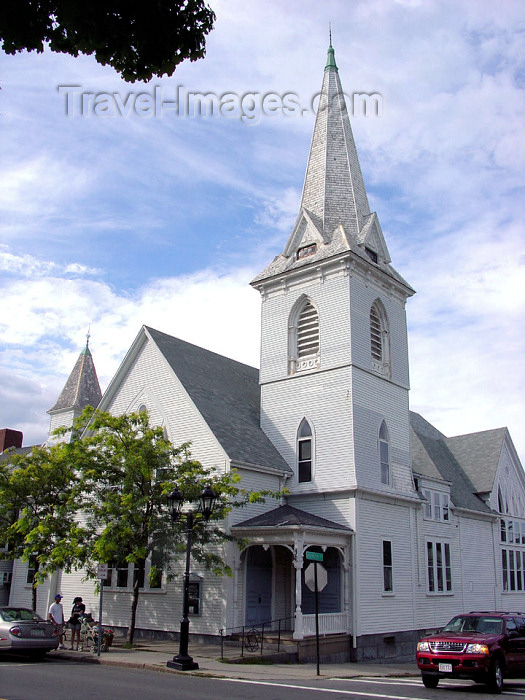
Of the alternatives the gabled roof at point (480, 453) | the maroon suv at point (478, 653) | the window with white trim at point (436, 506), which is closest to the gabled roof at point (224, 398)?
the window with white trim at point (436, 506)

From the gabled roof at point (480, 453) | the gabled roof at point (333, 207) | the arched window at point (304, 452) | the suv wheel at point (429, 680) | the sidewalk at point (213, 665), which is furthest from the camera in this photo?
the gabled roof at point (480, 453)

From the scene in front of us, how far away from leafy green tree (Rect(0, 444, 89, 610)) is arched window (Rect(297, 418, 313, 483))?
8361 millimetres

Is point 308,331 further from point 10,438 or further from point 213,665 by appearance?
point 10,438

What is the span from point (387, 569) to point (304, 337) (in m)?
9.64

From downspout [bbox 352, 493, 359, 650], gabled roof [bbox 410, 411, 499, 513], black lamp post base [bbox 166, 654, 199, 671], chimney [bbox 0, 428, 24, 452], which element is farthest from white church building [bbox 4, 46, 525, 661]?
chimney [bbox 0, 428, 24, 452]

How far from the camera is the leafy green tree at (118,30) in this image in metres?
7.53

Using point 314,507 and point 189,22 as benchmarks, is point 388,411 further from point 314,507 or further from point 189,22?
point 189,22

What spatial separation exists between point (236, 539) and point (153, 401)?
24.9 feet

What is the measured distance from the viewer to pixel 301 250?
2928 centimetres

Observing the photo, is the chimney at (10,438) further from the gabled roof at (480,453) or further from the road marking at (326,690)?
the road marking at (326,690)

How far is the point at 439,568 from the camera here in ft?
93.8

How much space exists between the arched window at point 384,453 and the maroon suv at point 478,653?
989cm

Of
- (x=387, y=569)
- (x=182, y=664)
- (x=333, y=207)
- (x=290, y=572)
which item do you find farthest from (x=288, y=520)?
(x=333, y=207)

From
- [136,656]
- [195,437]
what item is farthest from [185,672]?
[195,437]
